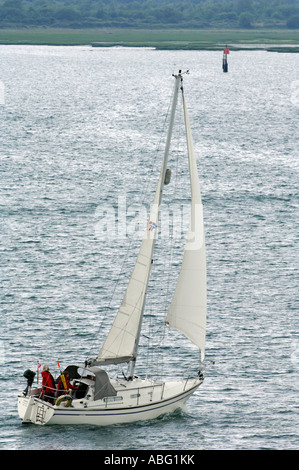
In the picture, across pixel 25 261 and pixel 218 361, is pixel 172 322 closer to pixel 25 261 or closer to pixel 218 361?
pixel 218 361

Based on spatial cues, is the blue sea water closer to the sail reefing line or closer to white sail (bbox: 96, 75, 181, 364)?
white sail (bbox: 96, 75, 181, 364)

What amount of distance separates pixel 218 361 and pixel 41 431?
563 inches

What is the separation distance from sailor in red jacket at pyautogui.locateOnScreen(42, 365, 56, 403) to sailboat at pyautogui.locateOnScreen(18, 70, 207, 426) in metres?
0.16

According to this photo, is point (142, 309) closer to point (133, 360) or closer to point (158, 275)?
point (133, 360)

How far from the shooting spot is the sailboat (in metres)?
42.3

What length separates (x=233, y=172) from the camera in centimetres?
11688

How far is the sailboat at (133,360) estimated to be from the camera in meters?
42.3

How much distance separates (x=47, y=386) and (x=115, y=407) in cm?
314

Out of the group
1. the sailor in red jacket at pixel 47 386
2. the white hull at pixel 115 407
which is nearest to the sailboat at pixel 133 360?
the white hull at pixel 115 407

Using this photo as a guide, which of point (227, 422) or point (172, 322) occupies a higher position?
point (172, 322)

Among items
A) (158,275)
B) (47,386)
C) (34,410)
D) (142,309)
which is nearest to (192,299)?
(142,309)

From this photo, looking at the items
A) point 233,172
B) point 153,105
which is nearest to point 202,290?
point 233,172

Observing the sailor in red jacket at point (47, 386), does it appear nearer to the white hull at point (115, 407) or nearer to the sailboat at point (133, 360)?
the sailboat at point (133, 360)

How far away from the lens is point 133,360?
4478 cm
